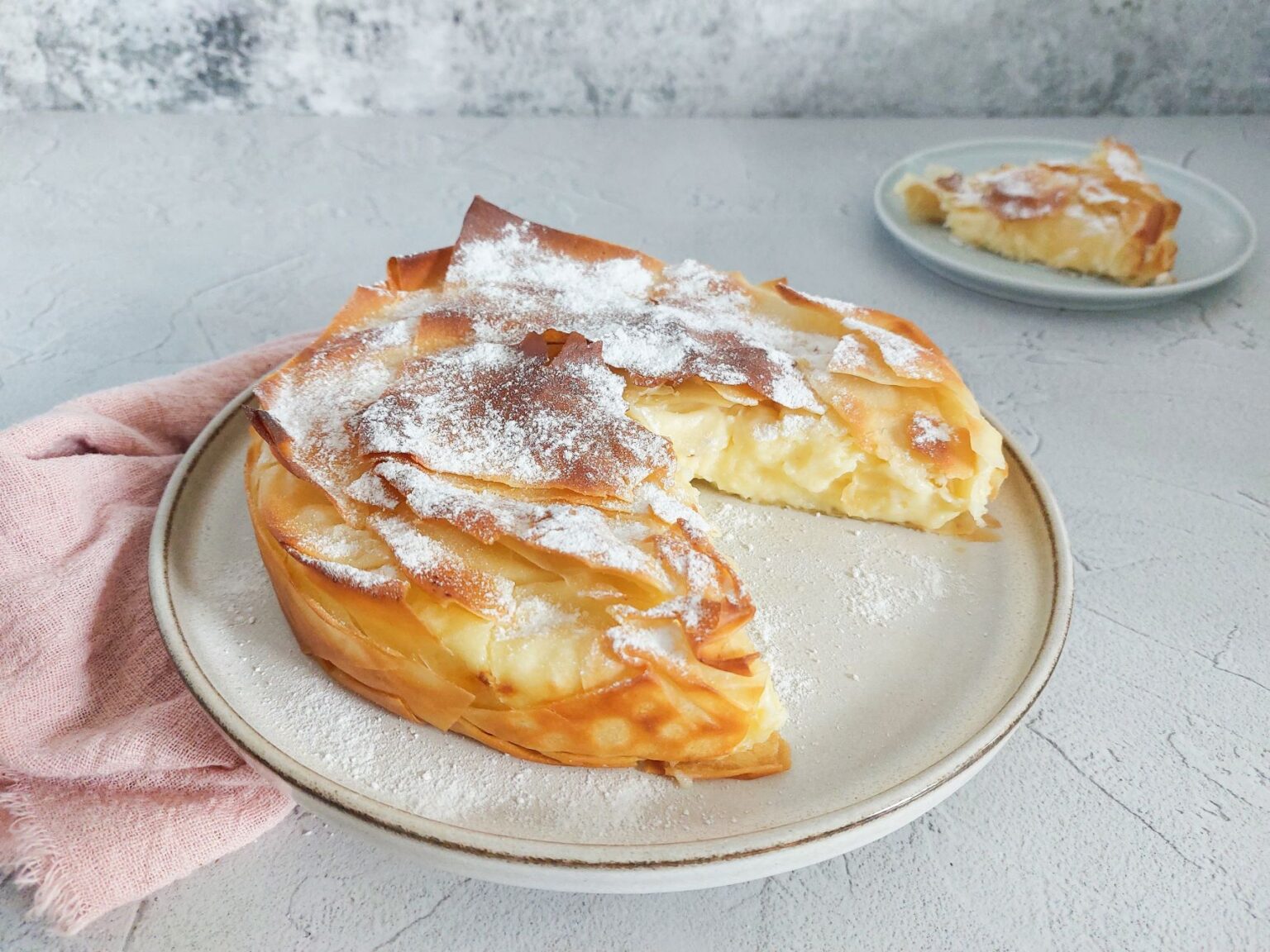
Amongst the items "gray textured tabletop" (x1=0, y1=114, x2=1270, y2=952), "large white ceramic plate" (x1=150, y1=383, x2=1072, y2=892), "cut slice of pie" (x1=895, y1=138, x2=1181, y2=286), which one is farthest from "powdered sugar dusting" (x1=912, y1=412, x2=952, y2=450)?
"cut slice of pie" (x1=895, y1=138, x2=1181, y2=286)

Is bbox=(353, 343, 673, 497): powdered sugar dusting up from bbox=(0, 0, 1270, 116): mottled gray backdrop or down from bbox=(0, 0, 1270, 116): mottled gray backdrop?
up

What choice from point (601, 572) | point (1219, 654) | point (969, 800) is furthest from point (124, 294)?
point (1219, 654)

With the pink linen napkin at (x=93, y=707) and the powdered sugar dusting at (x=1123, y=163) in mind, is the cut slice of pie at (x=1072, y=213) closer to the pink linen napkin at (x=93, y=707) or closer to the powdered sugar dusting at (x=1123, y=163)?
the powdered sugar dusting at (x=1123, y=163)

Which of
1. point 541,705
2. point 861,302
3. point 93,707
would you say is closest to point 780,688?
point 541,705

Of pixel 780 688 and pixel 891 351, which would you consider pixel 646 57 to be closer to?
pixel 891 351

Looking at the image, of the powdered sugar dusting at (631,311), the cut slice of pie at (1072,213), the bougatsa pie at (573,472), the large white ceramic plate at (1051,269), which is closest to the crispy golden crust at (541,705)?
the bougatsa pie at (573,472)

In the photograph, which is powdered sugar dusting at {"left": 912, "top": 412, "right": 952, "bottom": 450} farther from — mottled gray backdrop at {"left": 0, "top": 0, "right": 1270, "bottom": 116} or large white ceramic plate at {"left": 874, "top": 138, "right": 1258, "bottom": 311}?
mottled gray backdrop at {"left": 0, "top": 0, "right": 1270, "bottom": 116}
